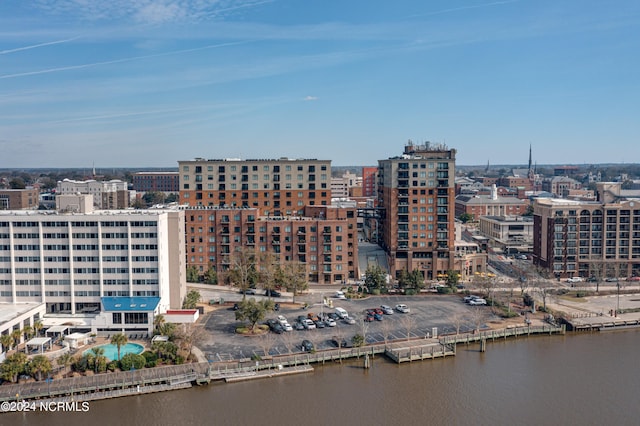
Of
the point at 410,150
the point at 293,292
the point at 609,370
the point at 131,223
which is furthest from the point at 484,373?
the point at 410,150

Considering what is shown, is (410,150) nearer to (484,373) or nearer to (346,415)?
(484,373)

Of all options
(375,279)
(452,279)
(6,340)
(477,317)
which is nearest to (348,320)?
(375,279)

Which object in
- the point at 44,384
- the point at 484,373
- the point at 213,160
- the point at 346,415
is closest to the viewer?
the point at 346,415

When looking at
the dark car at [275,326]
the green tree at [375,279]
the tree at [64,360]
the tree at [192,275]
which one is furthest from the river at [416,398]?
the tree at [192,275]

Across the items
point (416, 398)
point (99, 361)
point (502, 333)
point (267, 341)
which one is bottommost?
point (416, 398)

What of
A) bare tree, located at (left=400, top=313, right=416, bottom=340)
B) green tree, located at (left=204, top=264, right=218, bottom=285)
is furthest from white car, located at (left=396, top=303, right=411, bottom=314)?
green tree, located at (left=204, top=264, right=218, bottom=285)

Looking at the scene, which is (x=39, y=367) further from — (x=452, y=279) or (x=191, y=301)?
(x=452, y=279)

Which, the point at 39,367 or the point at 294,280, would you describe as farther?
the point at 294,280

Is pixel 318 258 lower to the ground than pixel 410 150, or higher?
lower
